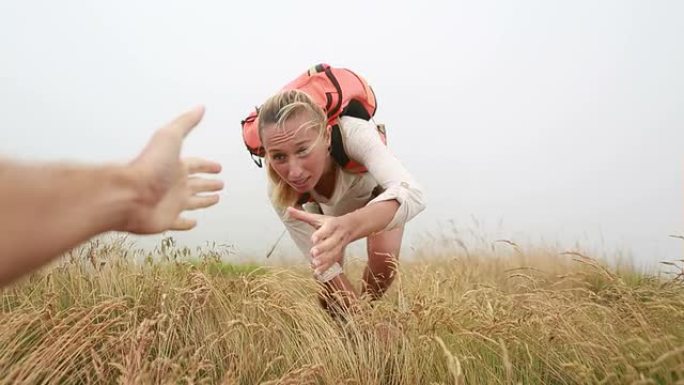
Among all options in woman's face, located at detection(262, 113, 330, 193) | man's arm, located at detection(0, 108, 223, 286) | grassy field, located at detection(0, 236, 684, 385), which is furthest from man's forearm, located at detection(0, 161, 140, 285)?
woman's face, located at detection(262, 113, 330, 193)

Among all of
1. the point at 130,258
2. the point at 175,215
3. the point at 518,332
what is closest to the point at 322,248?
the point at 175,215

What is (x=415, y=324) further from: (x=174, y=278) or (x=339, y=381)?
(x=174, y=278)

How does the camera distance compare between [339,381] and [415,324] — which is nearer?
[339,381]

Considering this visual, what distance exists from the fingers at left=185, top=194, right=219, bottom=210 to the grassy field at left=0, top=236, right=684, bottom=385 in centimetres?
71

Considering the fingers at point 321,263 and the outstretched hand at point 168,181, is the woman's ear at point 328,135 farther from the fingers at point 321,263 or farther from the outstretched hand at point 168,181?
the outstretched hand at point 168,181

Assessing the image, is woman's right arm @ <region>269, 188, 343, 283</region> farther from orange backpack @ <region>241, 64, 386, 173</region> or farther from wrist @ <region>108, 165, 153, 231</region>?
wrist @ <region>108, 165, 153, 231</region>

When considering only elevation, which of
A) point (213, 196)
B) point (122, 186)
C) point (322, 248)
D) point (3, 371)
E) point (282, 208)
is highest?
point (122, 186)

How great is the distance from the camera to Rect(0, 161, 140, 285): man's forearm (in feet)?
3.53

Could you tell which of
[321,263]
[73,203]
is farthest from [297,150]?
[73,203]

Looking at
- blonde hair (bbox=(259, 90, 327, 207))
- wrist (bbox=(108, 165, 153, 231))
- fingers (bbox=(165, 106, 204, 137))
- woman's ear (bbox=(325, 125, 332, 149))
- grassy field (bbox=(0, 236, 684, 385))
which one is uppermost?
fingers (bbox=(165, 106, 204, 137))

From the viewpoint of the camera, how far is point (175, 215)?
5.19 ft

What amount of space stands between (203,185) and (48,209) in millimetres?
769

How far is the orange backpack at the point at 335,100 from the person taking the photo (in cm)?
356

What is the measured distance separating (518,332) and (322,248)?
1.29 meters
